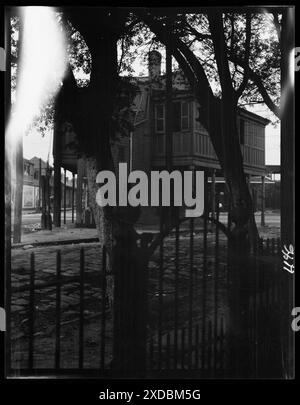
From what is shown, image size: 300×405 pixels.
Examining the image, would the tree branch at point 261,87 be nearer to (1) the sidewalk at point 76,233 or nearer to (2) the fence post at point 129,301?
(1) the sidewalk at point 76,233

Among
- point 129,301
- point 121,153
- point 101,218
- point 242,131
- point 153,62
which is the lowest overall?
point 129,301

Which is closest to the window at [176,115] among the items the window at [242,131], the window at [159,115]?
the window at [159,115]

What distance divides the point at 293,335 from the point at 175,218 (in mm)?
975

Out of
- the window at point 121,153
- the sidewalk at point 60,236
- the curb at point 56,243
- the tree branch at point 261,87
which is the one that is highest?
the tree branch at point 261,87

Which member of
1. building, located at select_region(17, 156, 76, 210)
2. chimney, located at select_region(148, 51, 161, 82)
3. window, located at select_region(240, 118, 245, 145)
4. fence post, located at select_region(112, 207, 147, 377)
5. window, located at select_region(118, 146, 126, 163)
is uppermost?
chimney, located at select_region(148, 51, 161, 82)

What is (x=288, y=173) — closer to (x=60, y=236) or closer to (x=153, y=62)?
(x=153, y=62)

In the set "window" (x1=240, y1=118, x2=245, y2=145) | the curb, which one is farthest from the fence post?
"window" (x1=240, y1=118, x2=245, y2=145)

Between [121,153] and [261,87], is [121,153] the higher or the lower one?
the lower one

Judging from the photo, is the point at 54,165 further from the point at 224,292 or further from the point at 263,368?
the point at 263,368

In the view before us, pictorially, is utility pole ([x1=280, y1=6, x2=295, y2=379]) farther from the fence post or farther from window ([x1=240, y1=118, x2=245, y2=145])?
the fence post

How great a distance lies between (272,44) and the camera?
2.39m

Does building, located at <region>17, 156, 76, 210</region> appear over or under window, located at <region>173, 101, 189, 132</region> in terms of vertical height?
under

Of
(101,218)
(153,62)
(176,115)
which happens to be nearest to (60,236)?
(101,218)
